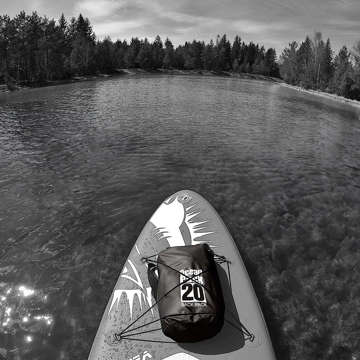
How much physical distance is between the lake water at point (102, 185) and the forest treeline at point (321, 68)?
53.3 m

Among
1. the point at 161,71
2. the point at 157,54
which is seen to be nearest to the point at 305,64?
the point at 161,71

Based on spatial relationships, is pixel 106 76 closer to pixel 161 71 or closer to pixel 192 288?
pixel 161 71

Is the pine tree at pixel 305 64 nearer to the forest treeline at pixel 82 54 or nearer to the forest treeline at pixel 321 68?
the forest treeline at pixel 321 68

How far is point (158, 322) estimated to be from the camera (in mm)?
8609

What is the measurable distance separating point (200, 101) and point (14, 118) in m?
34.4

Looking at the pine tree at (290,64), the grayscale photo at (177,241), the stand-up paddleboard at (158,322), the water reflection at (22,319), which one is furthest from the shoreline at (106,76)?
the stand-up paddleboard at (158,322)

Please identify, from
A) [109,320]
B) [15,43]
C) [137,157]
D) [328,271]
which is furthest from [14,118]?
[15,43]

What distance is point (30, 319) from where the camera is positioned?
1002cm

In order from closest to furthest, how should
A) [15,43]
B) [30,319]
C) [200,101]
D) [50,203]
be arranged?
[30,319] → [50,203] → [200,101] → [15,43]

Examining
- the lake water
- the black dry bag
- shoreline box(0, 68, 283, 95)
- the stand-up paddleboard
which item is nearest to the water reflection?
the lake water

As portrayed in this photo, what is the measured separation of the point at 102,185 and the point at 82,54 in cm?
10716

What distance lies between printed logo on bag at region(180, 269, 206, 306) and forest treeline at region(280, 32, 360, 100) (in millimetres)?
95068

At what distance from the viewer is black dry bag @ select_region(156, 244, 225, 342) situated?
781cm

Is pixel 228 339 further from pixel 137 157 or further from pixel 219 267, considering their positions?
pixel 137 157
